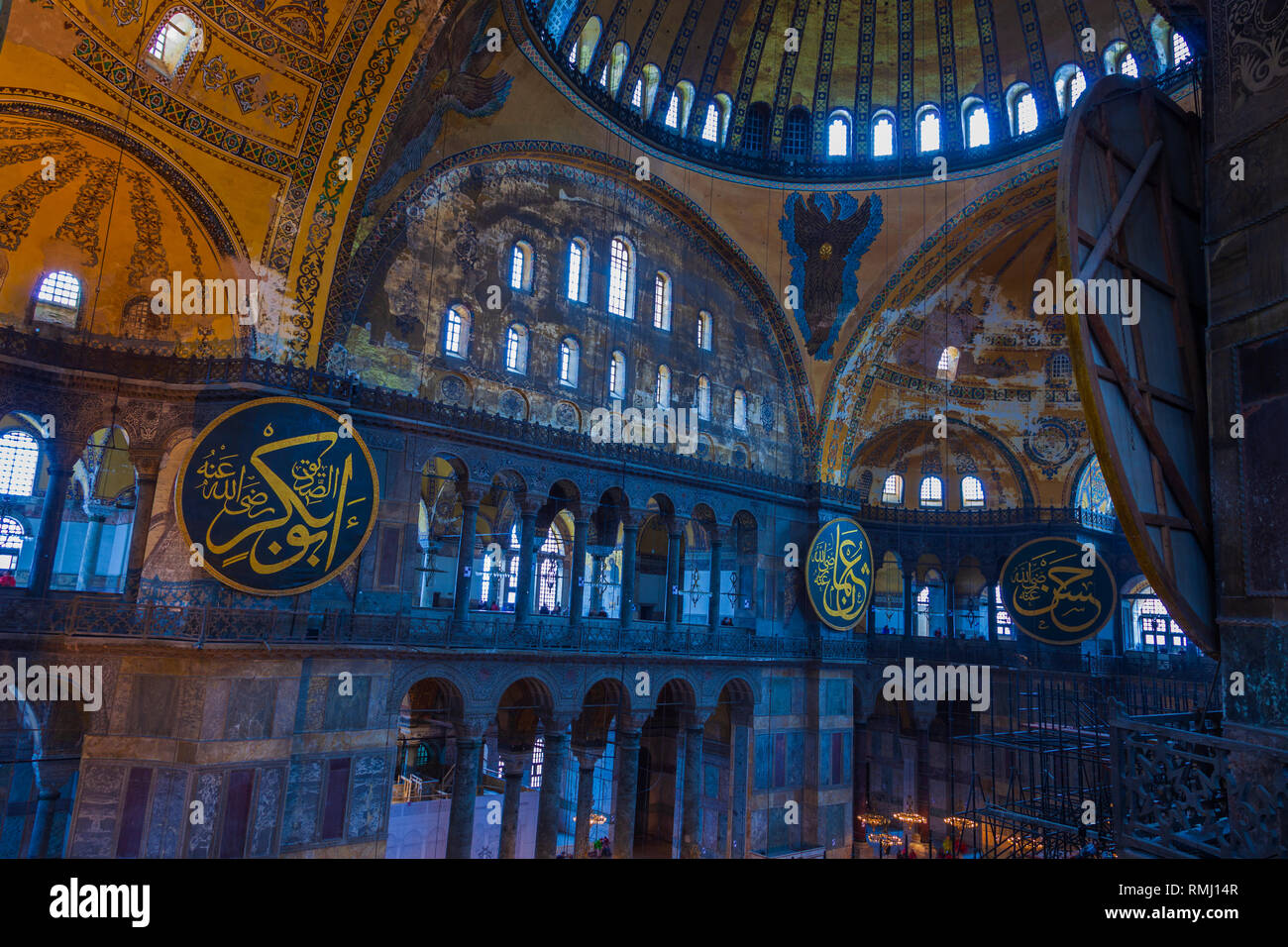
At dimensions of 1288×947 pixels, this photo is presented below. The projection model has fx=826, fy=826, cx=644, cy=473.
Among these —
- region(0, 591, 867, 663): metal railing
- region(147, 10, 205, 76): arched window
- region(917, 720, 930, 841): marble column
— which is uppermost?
region(147, 10, 205, 76): arched window

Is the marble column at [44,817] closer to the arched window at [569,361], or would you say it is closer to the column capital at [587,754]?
the column capital at [587,754]

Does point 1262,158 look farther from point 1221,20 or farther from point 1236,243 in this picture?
point 1221,20

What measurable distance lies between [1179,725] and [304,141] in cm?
1096

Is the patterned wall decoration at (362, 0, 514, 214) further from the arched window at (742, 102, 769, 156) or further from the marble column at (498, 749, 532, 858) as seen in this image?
the marble column at (498, 749, 532, 858)

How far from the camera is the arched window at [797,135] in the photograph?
647 inches

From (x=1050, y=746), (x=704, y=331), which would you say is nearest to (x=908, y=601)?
(x=1050, y=746)

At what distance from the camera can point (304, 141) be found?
406 inches

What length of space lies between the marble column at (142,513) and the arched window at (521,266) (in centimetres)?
598

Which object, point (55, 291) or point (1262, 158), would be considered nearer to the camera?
point (1262, 158)

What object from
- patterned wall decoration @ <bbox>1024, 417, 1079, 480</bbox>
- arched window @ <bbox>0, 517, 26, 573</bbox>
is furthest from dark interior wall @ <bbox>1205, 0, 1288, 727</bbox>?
arched window @ <bbox>0, 517, 26, 573</bbox>

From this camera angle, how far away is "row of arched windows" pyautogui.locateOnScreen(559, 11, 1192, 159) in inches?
536

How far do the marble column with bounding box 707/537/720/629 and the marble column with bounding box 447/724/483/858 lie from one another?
510 centimetres

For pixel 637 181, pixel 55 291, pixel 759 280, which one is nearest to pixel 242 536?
pixel 55 291

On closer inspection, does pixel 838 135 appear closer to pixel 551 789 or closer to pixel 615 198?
pixel 615 198
